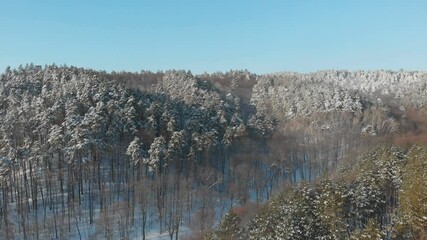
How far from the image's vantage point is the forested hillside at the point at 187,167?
5078 cm

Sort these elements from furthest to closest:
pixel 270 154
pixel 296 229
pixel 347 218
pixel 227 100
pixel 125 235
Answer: pixel 227 100 < pixel 270 154 < pixel 125 235 < pixel 347 218 < pixel 296 229

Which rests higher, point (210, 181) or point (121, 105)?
point (121, 105)

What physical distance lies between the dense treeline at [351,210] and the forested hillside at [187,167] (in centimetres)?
15

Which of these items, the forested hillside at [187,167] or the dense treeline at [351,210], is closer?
the dense treeline at [351,210]

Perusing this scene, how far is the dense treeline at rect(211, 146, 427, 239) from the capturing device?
147 ft

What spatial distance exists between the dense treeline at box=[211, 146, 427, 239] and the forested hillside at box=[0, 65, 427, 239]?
0.15m

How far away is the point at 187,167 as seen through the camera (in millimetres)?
89562

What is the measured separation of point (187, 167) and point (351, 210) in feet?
145

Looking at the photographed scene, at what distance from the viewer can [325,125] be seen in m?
→ 123

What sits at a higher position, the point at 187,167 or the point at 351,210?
the point at 187,167

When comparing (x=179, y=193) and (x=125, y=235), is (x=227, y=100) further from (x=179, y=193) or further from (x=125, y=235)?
(x=125, y=235)

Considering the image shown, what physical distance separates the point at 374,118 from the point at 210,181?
6213 centimetres

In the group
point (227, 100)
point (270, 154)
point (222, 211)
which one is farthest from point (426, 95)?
point (222, 211)

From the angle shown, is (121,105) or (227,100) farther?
(227,100)
